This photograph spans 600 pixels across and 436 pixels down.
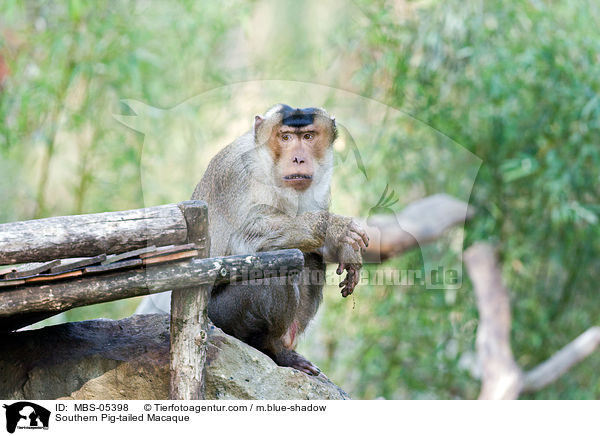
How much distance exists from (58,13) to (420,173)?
3101mm

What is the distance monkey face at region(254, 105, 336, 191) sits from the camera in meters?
2.99

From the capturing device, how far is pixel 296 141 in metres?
3.03

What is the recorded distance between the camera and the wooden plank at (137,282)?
7.41ft

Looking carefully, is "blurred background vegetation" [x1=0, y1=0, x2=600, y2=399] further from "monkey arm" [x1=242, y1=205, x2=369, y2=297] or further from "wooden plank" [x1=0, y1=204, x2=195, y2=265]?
"wooden plank" [x1=0, y1=204, x2=195, y2=265]

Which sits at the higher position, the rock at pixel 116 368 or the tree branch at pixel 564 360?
the rock at pixel 116 368

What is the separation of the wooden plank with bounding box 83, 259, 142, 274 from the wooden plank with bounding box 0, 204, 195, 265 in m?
0.05

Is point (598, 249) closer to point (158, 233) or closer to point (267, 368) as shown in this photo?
point (267, 368)

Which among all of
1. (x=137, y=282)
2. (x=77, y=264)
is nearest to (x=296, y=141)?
(x=137, y=282)

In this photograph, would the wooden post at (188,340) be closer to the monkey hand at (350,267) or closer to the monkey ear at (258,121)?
the monkey hand at (350,267)

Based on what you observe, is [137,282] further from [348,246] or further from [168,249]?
[348,246]

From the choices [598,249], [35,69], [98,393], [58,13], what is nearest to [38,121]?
[35,69]

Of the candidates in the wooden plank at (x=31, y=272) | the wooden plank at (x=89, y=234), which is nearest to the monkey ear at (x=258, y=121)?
the wooden plank at (x=89, y=234)
